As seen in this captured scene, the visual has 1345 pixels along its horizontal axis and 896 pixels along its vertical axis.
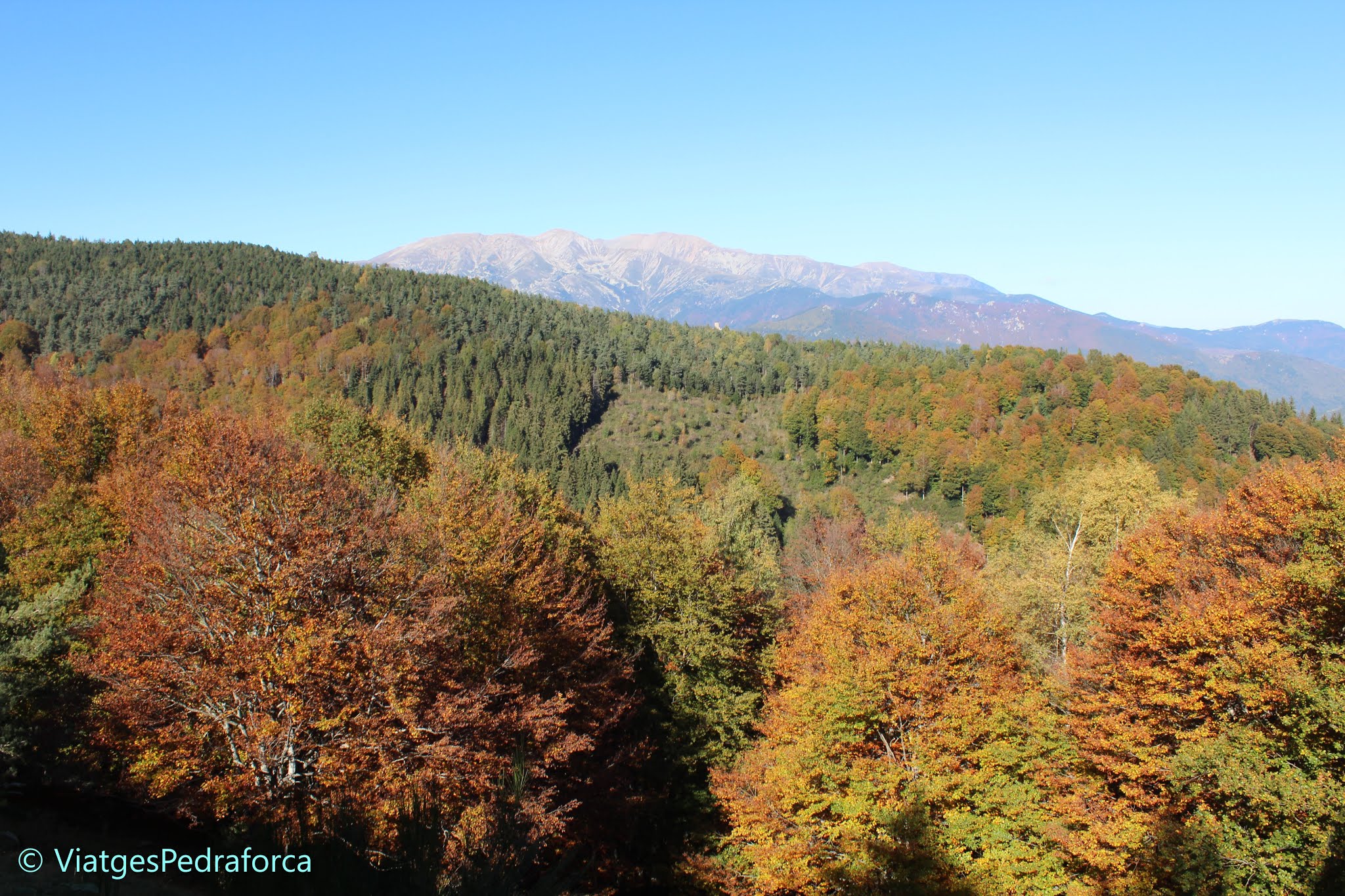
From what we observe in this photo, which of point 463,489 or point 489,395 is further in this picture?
point 489,395

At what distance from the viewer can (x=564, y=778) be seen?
21.1 meters

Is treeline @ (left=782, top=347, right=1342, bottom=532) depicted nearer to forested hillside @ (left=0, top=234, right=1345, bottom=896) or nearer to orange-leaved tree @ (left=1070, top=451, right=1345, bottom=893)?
forested hillside @ (left=0, top=234, right=1345, bottom=896)

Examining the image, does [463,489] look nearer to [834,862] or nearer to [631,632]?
[631,632]

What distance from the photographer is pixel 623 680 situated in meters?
27.3

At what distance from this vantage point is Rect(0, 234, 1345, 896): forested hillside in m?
14.5

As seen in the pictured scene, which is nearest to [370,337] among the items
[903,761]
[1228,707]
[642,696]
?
[642,696]

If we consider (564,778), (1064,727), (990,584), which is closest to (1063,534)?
(990,584)

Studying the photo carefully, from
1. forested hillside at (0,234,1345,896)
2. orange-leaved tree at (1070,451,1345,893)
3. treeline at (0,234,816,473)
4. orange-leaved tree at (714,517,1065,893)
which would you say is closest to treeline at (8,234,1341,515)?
treeline at (0,234,816,473)

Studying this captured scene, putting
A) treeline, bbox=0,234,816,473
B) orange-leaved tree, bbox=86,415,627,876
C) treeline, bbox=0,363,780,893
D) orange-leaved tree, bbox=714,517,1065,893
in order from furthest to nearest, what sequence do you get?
treeline, bbox=0,234,816,473
orange-leaved tree, bbox=714,517,1065,893
orange-leaved tree, bbox=86,415,627,876
treeline, bbox=0,363,780,893

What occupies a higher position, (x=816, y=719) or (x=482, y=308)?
(x=482, y=308)

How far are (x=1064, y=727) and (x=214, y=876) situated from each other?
24765 millimetres

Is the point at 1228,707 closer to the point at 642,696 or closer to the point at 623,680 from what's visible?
the point at 642,696

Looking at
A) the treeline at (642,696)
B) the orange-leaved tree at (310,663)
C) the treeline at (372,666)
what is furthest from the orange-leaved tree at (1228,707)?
the orange-leaved tree at (310,663)

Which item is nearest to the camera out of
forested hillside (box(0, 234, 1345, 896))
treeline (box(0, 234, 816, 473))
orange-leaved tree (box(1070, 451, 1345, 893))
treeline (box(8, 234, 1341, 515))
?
forested hillside (box(0, 234, 1345, 896))
